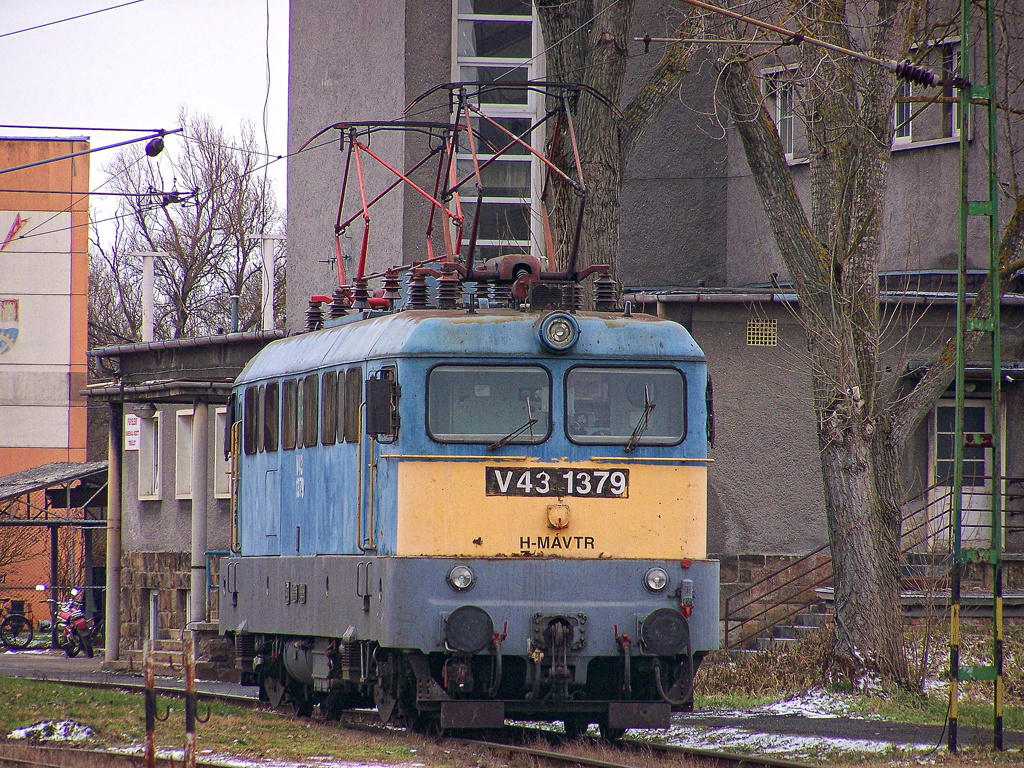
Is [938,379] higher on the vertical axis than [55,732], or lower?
higher

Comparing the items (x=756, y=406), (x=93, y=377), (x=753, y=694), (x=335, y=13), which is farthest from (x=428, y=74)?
(x=93, y=377)

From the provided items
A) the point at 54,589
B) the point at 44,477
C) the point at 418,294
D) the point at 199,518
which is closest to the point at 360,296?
the point at 418,294

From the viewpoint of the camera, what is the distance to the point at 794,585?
61.7ft

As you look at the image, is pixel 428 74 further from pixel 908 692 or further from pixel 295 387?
pixel 908 692

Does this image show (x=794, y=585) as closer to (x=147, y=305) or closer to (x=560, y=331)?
(x=560, y=331)

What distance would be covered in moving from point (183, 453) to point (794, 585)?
34.8ft

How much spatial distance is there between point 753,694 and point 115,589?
11.9 metres

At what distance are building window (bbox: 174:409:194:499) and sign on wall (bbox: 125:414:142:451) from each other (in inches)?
52.0

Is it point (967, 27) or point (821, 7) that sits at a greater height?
point (821, 7)

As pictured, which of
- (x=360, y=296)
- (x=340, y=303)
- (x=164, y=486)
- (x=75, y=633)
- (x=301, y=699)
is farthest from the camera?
(x=75, y=633)

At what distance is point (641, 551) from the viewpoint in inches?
458

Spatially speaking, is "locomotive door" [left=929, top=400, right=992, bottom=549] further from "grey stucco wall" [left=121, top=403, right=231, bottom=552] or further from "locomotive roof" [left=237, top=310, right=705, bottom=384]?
"grey stucco wall" [left=121, top=403, right=231, bottom=552]

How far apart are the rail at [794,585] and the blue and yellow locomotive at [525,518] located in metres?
6.48

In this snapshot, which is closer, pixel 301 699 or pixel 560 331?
pixel 560 331
